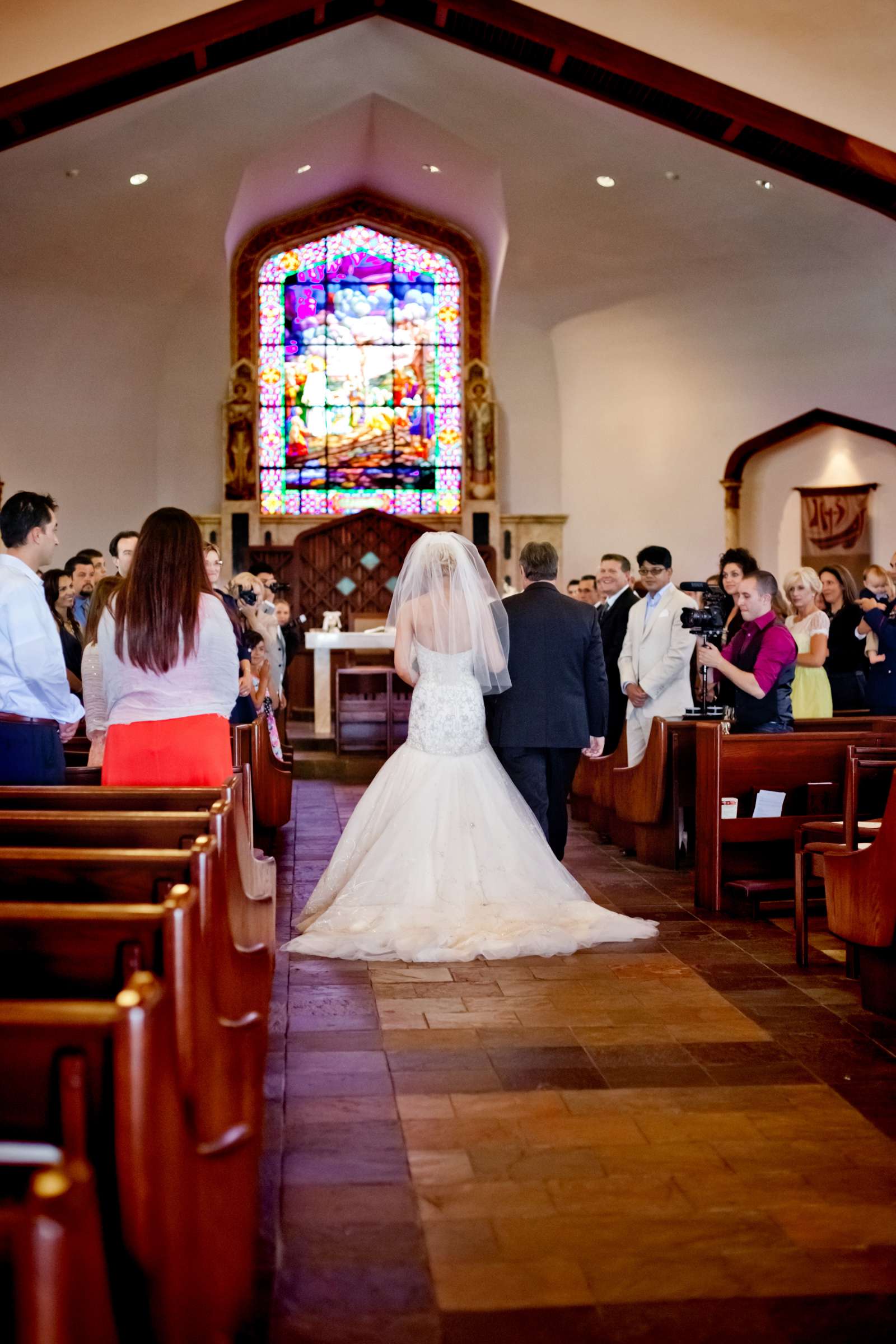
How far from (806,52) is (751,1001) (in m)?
7.00

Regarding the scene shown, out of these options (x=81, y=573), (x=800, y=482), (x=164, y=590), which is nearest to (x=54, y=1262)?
(x=164, y=590)

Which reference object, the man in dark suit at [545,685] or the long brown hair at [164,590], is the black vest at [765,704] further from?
the long brown hair at [164,590]

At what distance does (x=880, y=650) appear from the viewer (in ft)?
23.7

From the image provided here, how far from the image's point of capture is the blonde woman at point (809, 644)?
6.64 m

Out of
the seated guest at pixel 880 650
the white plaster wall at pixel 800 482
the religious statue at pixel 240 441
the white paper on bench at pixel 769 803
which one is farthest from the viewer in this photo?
the religious statue at pixel 240 441

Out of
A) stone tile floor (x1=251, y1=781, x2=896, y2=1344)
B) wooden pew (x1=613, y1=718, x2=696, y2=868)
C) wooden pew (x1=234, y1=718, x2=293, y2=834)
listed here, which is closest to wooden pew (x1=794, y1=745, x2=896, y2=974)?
stone tile floor (x1=251, y1=781, x2=896, y2=1344)

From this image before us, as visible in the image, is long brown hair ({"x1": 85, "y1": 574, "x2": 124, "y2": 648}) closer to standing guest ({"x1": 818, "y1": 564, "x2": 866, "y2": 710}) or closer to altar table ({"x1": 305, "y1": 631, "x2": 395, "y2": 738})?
standing guest ({"x1": 818, "y1": 564, "x2": 866, "y2": 710})

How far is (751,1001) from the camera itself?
12.4 ft

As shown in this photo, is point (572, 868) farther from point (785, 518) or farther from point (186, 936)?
point (785, 518)

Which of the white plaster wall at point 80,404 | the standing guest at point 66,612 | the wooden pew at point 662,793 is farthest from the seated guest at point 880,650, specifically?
the white plaster wall at point 80,404

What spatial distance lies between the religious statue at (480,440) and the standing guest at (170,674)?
12.5 meters

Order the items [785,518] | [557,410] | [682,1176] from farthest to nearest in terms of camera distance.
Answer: [557,410], [785,518], [682,1176]

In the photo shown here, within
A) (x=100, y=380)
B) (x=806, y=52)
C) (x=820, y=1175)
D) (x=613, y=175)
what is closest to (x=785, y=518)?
(x=613, y=175)

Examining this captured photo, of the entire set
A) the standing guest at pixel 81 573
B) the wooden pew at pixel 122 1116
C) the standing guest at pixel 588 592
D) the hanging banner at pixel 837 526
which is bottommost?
the wooden pew at pixel 122 1116
